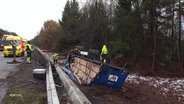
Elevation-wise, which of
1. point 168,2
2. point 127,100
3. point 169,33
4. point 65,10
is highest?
point 65,10

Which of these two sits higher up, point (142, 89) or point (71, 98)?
point (71, 98)

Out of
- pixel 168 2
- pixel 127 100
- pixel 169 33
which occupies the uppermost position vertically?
pixel 168 2

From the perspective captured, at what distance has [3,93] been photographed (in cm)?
917

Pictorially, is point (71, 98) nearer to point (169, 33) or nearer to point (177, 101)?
point (177, 101)

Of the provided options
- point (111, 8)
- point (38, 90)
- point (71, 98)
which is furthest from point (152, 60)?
point (111, 8)

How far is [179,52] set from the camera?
2300 centimetres

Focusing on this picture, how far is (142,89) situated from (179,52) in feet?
34.9

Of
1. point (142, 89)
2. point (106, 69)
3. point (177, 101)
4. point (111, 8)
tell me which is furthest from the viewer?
point (111, 8)

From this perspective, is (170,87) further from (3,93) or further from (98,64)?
(3,93)

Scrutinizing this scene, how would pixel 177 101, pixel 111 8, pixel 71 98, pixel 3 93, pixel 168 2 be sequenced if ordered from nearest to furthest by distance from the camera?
pixel 71 98 → pixel 3 93 → pixel 177 101 → pixel 168 2 → pixel 111 8

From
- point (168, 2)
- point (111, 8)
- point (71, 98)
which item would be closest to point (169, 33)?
point (168, 2)

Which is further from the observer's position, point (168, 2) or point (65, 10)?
point (65, 10)

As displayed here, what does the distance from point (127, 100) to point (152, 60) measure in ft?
31.3

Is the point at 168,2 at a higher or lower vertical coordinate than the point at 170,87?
higher
